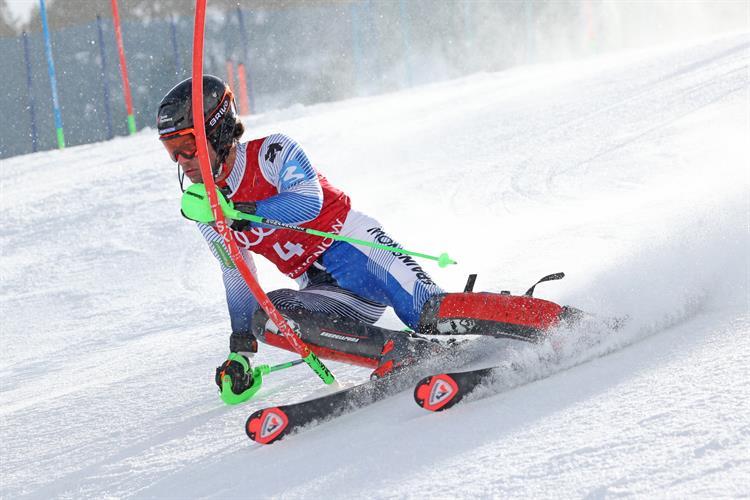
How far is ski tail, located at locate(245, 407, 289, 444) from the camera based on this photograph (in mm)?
3297

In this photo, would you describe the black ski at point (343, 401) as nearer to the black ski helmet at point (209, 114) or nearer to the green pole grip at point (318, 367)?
the green pole grip at point (318, 367)

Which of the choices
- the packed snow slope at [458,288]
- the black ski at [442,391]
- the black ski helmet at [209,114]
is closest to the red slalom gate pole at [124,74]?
the packed snow slope at [458,288]

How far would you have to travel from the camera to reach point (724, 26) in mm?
20047

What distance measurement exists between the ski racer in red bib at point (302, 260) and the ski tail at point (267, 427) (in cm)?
46

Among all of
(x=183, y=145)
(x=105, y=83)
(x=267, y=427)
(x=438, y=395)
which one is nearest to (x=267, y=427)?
(x=267, y=427)

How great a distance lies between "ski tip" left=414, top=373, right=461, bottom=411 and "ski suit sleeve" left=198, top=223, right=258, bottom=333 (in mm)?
1126

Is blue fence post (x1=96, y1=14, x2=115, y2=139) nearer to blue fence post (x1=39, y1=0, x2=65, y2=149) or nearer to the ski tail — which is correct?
blue fence post (x1=39, y1=0, x2=65, y2=149)

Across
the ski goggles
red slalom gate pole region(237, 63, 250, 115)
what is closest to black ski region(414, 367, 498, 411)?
the ski goggles

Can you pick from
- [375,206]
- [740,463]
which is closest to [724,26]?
[375,206]

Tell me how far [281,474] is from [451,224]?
5014 millimetres

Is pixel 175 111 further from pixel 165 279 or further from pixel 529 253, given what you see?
pixel 165 279

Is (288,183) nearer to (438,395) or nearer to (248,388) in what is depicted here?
(248,388)

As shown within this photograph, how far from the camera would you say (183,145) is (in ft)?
12.3

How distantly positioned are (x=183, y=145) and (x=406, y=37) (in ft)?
52.2
